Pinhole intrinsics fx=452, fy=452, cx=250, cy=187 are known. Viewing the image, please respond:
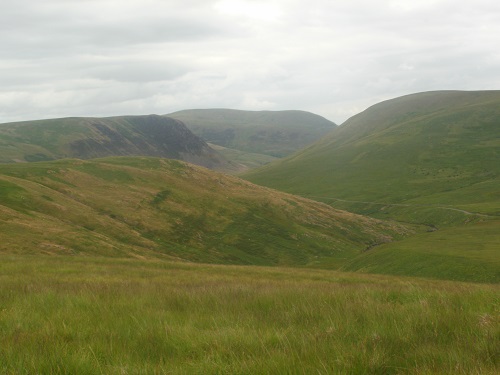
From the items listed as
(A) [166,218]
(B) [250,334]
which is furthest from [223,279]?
(A) [166,218]

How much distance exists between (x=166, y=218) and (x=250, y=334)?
247 feet

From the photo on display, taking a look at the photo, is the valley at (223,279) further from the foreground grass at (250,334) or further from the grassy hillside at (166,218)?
the grassy hillside at (166,218)

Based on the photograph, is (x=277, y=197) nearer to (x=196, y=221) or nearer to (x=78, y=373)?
(x=196, y=221)

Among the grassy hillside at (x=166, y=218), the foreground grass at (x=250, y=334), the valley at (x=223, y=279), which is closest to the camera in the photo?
the foreground grass at (x=250, y=334)

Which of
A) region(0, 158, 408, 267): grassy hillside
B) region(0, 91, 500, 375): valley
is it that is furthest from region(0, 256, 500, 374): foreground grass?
region(0, 158, 408, 267): grassy hillside

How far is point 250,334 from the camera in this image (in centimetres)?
654

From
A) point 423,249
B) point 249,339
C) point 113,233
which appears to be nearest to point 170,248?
point 113,233

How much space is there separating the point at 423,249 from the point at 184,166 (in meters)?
71.4

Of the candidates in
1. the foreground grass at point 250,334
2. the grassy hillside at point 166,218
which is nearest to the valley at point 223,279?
the foreground grass at point 250,334

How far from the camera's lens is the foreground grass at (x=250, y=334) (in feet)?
17.2

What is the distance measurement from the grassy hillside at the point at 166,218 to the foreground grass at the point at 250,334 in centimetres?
3989

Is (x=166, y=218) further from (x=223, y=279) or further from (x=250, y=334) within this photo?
(x=250, y=334)

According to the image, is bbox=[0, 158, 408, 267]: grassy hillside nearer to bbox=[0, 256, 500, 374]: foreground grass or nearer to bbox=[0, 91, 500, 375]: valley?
bbox=[0, 91, 500, 375]: valley

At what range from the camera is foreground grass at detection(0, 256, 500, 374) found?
5242mm
